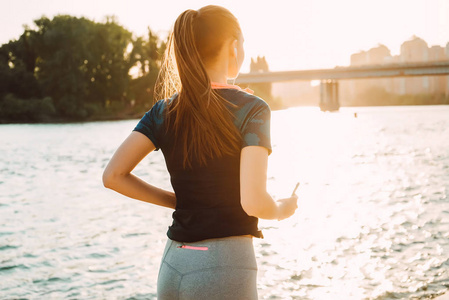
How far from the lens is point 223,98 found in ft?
6.18

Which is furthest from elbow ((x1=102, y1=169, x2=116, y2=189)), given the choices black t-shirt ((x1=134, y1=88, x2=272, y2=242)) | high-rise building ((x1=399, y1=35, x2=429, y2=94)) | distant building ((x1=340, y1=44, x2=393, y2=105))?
distant building ((x1=340, y1=44, x2=393, y2=105))

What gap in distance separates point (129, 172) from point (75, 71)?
277 feet

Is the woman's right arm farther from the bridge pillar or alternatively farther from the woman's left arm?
the bridge pillar

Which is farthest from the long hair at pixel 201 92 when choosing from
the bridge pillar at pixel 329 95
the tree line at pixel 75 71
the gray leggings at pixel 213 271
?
the bridge pillar at pixel 329 95

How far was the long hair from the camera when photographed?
1.86 m

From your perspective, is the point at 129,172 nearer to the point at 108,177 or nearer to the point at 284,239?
the point at 108,177

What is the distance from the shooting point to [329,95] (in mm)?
101938

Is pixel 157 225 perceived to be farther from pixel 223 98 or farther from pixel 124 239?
pixel 223 98

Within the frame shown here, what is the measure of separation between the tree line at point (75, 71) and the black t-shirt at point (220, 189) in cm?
7814

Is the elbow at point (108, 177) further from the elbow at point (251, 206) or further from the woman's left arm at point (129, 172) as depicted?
the elbow at point (251, 206)

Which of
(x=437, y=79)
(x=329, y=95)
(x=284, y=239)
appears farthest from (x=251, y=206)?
(x=437, y=79)

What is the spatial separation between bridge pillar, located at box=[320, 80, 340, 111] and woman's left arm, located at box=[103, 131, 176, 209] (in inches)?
3900

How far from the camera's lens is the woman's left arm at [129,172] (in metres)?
2.03

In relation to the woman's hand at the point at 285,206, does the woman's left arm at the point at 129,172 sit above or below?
above
